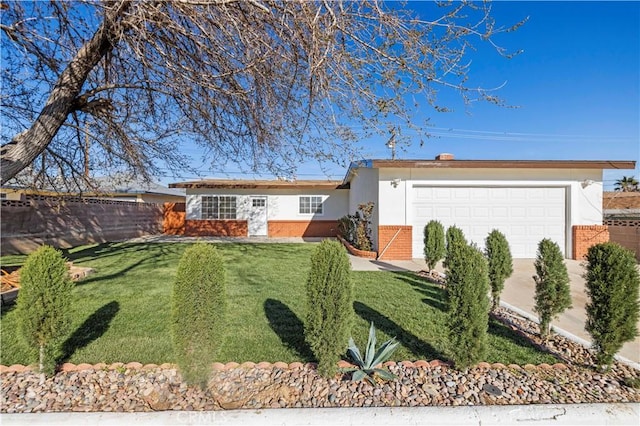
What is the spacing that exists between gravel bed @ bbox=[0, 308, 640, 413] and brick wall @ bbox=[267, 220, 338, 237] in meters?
14.5

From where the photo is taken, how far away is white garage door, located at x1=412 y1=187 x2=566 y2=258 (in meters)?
9.62

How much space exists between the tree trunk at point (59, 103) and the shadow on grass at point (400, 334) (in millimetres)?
5651

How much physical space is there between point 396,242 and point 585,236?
572cm

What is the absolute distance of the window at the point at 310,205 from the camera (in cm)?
1762

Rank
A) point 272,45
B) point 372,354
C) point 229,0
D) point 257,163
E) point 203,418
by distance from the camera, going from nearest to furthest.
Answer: point 203,418, point 372,354, point 229,0, point 272,45, point 257,163

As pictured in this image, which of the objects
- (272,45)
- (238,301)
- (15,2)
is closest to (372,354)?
(238,301)

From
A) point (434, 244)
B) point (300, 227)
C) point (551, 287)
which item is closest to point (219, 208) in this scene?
point (300, 227)

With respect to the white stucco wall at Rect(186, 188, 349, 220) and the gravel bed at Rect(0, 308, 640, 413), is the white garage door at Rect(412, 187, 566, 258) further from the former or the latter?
the white stucco wall at Rect(186, 188, 349, 220)

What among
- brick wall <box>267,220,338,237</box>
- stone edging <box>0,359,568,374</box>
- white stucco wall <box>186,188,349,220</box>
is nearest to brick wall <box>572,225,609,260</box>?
stone edging <box>0,359,568,374</box>

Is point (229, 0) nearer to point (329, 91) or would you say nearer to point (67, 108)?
point (329, 91)

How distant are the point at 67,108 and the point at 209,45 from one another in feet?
8.87

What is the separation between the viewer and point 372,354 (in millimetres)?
2908

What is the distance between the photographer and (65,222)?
12.6 m

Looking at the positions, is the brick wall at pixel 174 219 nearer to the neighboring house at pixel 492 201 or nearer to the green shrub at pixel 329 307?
the neighboring house at pixel 492 201
